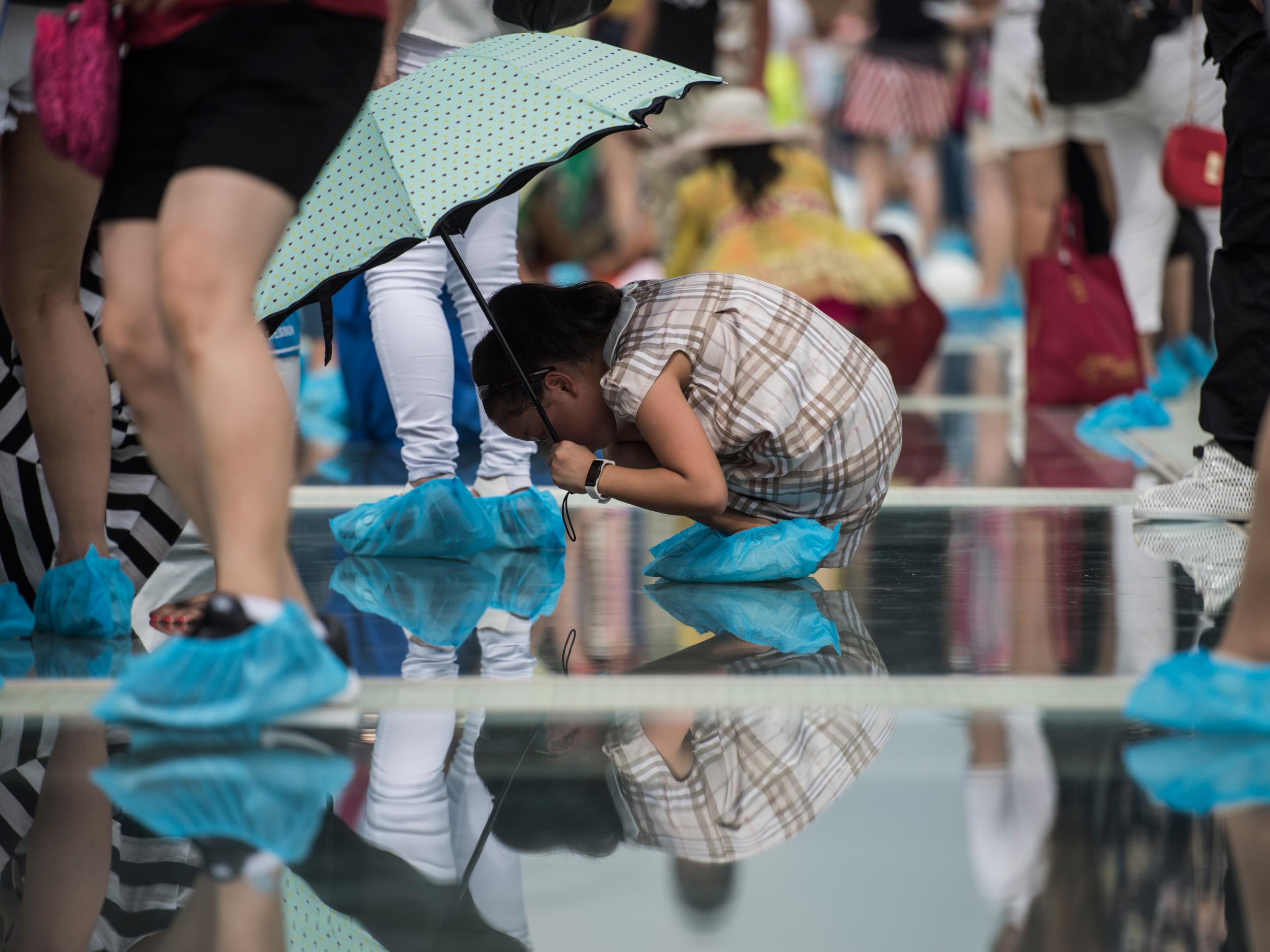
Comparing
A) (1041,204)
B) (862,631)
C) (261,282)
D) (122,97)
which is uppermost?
(122,97)

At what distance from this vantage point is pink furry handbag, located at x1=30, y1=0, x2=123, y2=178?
1.83 m

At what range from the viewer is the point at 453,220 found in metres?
2.61

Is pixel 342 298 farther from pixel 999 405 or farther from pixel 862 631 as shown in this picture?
pixel 862 631

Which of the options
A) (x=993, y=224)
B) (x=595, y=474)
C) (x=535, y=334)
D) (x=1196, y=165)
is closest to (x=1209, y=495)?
(x=1196, y=165)

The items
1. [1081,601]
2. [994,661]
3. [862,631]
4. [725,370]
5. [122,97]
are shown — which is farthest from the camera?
[725,370]

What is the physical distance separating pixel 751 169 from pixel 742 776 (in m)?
4.48

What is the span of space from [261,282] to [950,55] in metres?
9.38

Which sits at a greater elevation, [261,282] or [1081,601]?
[261,282]

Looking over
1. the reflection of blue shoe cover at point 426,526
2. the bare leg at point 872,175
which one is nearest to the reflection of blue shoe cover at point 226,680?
the reflection of blue shoe cover at point 426,526

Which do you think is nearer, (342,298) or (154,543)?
(154,543)

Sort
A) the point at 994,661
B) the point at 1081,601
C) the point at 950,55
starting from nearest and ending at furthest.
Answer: the point at 994,661 < the point at 1081,601 < the point at 950,55

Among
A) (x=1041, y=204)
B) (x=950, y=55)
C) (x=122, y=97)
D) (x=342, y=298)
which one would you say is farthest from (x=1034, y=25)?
(x=950, y=55)

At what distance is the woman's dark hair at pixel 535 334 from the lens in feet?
8.83

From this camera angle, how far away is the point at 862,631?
7.52 feet
